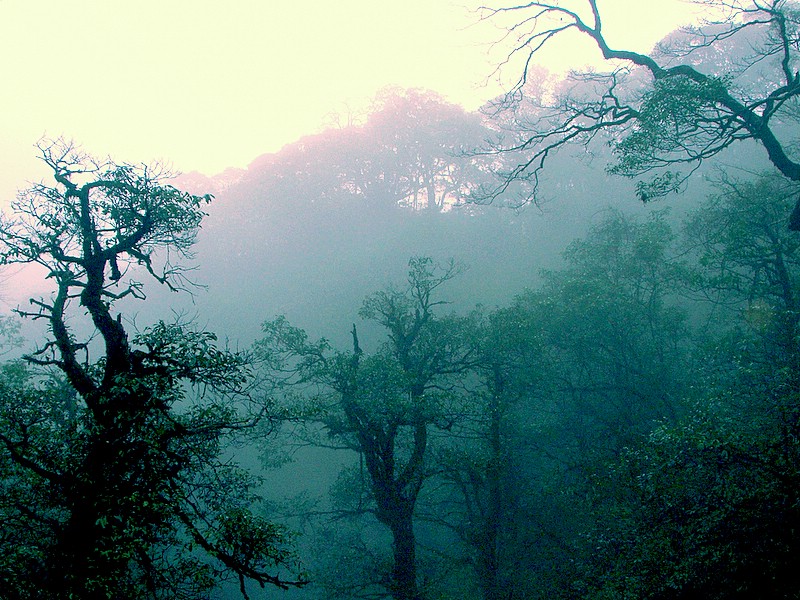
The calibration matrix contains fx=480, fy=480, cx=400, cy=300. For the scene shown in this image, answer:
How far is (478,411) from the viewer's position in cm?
1538

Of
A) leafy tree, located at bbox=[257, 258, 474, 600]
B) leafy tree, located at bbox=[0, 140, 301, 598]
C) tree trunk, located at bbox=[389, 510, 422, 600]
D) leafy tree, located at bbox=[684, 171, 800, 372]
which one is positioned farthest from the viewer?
tree trunk, located at bbox=[389, 510, 422, 600]

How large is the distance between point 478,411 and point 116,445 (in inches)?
435

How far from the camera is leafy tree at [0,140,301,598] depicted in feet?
19.6

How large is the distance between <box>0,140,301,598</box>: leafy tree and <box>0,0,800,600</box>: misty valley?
4 cm

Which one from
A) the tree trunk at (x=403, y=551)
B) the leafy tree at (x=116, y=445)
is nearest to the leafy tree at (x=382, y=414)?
the tree trunk at (x=403, y=551)

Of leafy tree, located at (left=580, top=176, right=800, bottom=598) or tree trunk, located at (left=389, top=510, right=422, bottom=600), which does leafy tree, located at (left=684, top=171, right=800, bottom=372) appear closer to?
leafy tree, located at (left=580, top=176, right=800, bottom=598)

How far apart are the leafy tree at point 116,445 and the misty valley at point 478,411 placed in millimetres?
44

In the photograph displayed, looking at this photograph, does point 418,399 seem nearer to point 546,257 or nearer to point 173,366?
point 173,366

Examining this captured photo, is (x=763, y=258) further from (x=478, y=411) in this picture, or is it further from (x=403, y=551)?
(x=403, y=551)

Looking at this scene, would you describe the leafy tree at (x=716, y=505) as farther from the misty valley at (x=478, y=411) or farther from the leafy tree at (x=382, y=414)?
the leafy tree at (x=382, y=414)

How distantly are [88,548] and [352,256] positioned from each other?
4186 centimetres

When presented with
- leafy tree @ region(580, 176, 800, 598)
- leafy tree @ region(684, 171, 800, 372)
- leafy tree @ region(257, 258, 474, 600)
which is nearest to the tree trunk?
leafy tree @ region(257, 258, 474, 600)

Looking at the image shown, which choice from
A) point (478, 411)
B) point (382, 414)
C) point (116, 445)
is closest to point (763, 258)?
point (478, 411)

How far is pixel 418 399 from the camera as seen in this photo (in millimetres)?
13695
